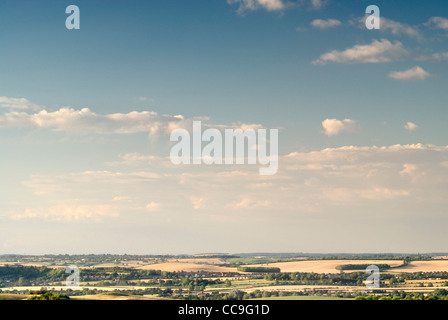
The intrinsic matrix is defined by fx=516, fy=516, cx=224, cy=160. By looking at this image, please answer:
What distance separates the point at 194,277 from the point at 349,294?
66.1 meters
